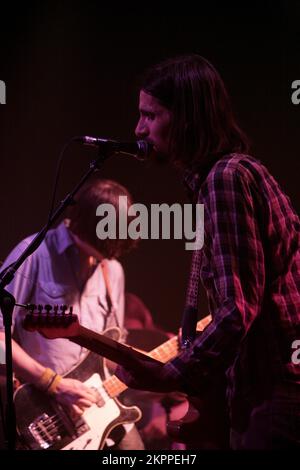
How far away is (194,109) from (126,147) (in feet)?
0.97

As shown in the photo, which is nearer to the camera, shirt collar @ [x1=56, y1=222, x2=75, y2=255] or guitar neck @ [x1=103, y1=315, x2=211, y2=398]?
guitar neck @ [x1=103, y1=315, x2=211, y2=398]

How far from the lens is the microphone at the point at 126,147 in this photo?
2012 millimetres

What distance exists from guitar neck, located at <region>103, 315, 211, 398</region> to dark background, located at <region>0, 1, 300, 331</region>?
0.32 metres

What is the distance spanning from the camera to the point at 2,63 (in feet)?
13.4

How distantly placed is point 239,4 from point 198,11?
0.91ft

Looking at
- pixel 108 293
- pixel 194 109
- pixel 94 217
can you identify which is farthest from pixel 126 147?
pixel 108 293

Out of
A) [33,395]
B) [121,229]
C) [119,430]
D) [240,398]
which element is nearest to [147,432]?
[119,430]

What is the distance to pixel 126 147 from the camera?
6.84 ft

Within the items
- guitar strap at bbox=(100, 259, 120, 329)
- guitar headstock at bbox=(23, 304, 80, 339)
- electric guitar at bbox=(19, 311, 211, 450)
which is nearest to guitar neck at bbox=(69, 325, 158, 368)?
guitar headstock at bbox=(23, 304, 80, 339)

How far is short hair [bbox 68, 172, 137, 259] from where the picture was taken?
12.7 feet

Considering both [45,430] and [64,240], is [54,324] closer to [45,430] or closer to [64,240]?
[45,430]

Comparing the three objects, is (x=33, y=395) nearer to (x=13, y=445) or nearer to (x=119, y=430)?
(x=119, y=430)

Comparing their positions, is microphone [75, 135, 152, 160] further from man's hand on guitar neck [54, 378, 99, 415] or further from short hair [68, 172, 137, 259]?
man's hand on guitar neck [54, 378, 99, 415]

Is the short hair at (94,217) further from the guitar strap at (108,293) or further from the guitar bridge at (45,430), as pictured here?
the guitar bridge at (45,430)
